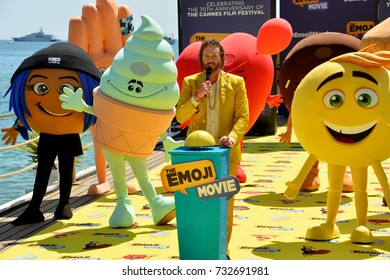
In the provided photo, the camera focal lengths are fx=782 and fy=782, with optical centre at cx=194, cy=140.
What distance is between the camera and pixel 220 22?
14141 millimetres

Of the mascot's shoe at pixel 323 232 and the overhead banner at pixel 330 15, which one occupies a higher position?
the overhead banner at pixel 330 15

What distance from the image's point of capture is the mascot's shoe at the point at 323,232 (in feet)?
21.2

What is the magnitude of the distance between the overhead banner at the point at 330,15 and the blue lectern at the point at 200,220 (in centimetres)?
1061

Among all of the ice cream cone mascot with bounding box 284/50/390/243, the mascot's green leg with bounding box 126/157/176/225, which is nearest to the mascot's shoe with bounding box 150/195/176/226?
the mascot's green leg with bounding box 126/157/176/225

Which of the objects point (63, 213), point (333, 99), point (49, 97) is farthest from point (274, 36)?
point (63, 213)

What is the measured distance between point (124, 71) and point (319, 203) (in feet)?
8.76

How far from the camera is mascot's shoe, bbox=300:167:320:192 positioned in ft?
28.5

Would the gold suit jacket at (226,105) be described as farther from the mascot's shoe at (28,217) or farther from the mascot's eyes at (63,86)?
the mascot's shoe at (28,217)

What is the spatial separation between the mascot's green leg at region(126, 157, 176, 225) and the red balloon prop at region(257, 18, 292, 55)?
2.02 meters

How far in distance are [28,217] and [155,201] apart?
3.96ft

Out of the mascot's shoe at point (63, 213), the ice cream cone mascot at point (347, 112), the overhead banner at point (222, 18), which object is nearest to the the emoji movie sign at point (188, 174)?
the ice cream cone mascot at point (347, 112)

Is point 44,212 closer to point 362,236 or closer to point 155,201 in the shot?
point 155,201

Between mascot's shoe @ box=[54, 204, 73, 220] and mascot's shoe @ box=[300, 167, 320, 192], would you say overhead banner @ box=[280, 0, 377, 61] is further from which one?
mascot's shoe @ box=[54, 204, 73, 220]
